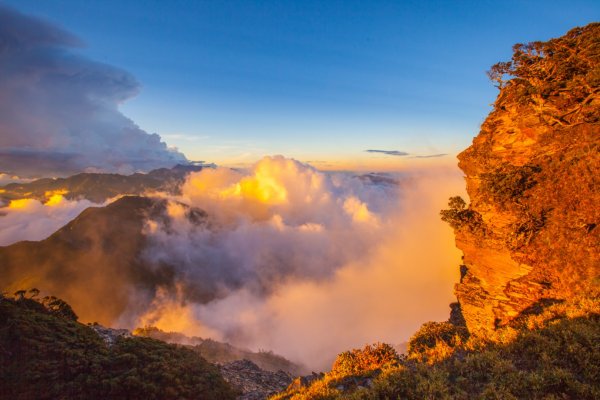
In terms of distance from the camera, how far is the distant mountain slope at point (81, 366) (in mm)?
14688

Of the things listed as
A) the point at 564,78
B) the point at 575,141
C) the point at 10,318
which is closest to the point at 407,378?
the point at 575,141

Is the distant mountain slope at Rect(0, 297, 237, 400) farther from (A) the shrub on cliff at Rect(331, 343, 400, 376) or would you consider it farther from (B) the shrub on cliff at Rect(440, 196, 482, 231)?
(B) the shrub on cliff at Rect(440, 196, 482, 231)

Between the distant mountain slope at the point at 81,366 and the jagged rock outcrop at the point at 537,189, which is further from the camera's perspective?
the jagged rock outcrop at the point at 537,189

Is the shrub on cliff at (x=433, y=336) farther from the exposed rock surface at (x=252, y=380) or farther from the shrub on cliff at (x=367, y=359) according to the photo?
the exposed rock surface at (x=252, y=380)

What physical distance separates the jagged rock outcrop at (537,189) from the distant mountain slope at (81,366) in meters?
20.0

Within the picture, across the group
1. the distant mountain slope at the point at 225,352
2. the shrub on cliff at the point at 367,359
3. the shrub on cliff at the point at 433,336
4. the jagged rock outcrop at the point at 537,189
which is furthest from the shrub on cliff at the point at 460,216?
the distant mountain slope at the point at 225,352

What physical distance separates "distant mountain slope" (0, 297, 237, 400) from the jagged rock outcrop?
65.5ft

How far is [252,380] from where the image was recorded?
87.9ft

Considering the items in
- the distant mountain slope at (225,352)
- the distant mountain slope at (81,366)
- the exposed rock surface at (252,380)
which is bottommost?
the distant mountain slope at (225,352)

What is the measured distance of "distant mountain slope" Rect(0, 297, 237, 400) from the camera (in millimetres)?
14688

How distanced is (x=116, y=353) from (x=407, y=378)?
61.5ft

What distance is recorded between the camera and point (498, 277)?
19.6 metres

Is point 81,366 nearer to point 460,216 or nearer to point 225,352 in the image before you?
point 460,216

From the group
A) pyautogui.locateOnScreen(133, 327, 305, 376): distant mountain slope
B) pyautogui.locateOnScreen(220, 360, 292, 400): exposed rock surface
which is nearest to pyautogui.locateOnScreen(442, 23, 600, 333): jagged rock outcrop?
pyautogui.locateOnScreen(220, 360, 292, 400): exposed rock surface
